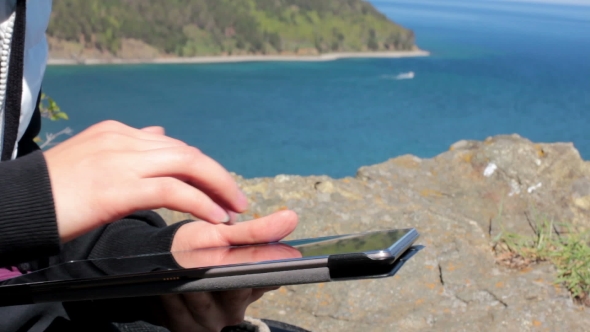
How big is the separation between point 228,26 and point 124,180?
14.2m

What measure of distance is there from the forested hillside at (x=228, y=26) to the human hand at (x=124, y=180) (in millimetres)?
12486

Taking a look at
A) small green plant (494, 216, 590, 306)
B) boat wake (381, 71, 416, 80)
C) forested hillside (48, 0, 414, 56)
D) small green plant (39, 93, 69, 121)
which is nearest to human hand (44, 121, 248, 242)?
small green plant (494, 216, 590, 306)

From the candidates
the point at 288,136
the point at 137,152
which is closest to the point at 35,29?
the point at 137,152

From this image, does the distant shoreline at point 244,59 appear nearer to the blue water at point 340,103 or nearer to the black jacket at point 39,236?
the blue water at point 340,103

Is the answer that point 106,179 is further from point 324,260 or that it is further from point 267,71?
point 267,71

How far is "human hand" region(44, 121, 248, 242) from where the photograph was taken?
1.34 ft

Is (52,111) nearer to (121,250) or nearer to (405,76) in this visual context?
(121,250)

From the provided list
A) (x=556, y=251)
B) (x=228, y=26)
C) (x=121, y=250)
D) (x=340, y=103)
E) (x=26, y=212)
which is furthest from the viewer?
(x=228, y=26)

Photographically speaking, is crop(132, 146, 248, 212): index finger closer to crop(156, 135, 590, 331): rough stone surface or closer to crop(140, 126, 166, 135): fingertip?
crop(140, 126, 166, 135): fingertip

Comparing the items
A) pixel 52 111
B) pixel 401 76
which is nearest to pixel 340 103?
pixel 401 76

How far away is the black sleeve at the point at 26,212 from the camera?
1.30ft

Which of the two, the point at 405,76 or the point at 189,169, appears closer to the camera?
the point at 189,169

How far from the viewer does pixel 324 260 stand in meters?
0.42

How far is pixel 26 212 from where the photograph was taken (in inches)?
15.5
